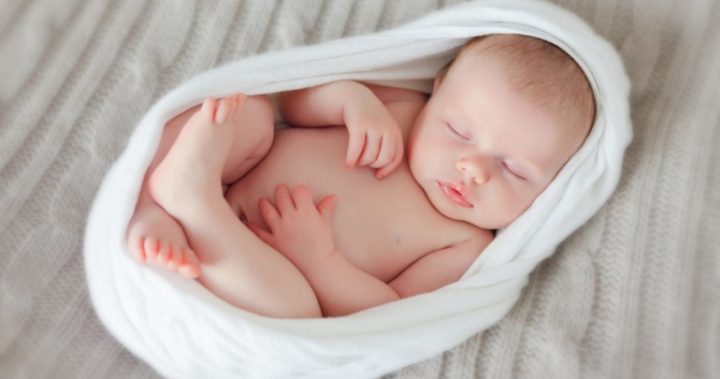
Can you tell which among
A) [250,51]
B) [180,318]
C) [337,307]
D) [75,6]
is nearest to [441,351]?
[337,307]

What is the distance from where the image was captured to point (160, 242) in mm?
913

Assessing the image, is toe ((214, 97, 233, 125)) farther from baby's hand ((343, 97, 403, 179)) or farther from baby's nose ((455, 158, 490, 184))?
baby's nose ((455, 158, 490, 184))

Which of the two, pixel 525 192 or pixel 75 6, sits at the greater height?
pixel 75 6

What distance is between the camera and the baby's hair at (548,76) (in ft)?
3.57

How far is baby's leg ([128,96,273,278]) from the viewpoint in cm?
91

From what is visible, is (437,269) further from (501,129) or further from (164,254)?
(164,254)

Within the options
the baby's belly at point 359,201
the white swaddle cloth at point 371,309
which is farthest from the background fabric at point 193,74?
the baby's belly at point 359,201

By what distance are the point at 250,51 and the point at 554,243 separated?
59 centimetres

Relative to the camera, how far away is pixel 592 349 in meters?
1.11

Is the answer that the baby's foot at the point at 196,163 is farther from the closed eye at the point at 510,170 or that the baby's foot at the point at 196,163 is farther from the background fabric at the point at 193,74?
the closed eye at the point at 510,170

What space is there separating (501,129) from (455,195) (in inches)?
4.7

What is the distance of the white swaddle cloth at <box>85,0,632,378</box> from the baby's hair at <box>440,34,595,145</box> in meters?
0.01

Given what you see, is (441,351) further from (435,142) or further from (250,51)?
(250,51)

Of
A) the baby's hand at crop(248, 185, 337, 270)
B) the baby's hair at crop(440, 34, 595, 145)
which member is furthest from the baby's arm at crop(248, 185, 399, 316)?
the baby's hair at crop(440, 34, 595, 145)
